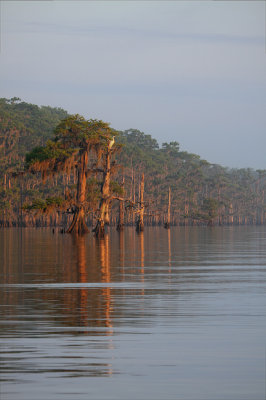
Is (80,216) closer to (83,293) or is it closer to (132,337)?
(83,293)

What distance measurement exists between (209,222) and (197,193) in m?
23.9

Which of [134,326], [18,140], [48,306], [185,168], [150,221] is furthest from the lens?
[185,168]

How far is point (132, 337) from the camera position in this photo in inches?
363

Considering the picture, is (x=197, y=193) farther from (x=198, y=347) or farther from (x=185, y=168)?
(x=198, y=347)

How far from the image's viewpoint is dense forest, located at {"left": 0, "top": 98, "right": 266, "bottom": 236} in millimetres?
57281

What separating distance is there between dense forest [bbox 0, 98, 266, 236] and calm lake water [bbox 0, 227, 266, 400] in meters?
37.4

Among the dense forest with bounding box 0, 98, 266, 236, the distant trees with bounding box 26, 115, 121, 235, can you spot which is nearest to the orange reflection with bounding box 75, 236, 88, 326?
the dense forest with bounding box 0, 98, 266, 236

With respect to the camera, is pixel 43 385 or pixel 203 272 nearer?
pixel 43 385

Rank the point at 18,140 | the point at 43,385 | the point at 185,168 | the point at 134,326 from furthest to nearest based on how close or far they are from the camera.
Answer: the point at 185,168 → the point at 18,140 → the point at 134,326 → the point at 43,385

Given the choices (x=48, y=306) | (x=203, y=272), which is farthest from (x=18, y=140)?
(x=48, y=306)

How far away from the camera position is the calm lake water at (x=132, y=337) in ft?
22.0

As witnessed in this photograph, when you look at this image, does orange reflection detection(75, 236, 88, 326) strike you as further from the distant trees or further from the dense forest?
the distant trees

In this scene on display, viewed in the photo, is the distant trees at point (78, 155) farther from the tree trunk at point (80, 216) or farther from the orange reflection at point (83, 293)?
the orange reflection at point (83, 293)

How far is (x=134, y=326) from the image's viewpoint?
10125mm
